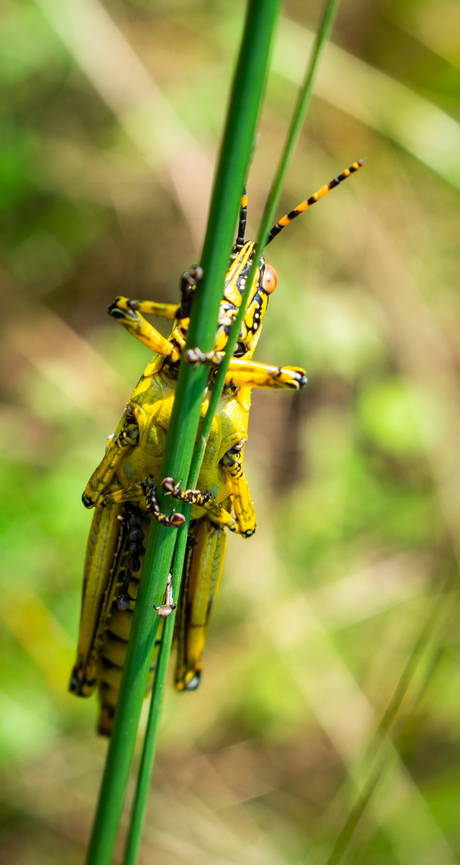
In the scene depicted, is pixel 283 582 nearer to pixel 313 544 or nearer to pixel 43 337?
pixel 313 544

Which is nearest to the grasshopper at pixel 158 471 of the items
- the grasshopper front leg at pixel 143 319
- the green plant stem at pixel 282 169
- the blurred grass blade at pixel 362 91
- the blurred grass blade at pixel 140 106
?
the grasshopper front leg at pixel 143 319

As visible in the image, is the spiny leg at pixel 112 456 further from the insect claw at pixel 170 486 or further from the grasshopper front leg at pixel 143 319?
the insect claw at pixel 170 486

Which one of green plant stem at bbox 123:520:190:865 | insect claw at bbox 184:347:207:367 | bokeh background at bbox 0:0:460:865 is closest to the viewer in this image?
insect claw at bbox 184:347:207:367

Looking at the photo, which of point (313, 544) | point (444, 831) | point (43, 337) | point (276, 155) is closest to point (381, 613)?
point (313, 544)

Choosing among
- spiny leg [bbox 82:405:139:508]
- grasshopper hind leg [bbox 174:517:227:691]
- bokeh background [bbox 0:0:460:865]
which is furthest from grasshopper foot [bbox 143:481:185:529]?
bokeh background [bbox 0:0:460:865]

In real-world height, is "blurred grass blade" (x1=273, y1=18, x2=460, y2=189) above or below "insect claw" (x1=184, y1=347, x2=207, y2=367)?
above

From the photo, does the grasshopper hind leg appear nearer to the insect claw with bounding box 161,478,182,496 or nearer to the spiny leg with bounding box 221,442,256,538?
the spiny leg with bounding box 221,442,256,538
